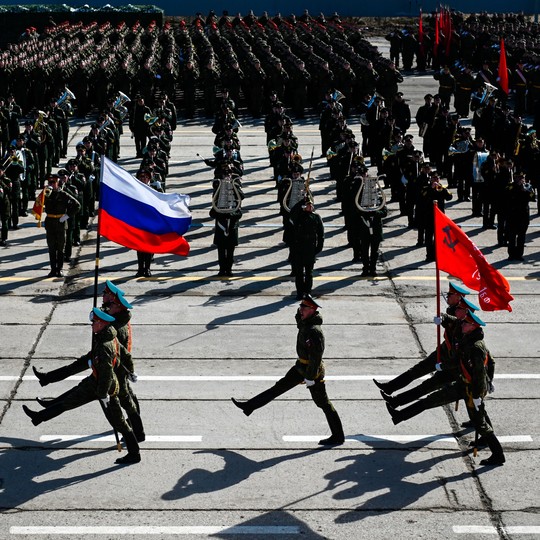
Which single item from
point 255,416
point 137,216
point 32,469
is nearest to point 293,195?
point 137,216

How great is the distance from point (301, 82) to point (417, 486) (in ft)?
83.1

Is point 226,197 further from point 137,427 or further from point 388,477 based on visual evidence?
point 388,477

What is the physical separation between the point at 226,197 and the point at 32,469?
818 cm

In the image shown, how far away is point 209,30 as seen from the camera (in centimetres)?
4841

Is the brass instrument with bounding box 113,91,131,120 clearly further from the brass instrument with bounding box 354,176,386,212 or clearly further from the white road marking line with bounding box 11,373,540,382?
the white road marking line with bounding box 11,373,540,382

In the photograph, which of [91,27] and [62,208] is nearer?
[62,208]

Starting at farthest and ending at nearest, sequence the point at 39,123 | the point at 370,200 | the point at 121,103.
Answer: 1. the point at 121,103
2. the point at 39,123
3. the point at 370,200

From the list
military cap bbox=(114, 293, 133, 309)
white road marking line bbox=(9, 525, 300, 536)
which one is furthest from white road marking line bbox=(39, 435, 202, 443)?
white road marking line bbox=(9, 525, 300, 536)

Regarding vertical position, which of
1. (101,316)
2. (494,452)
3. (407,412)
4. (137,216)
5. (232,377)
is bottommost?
(232,377)

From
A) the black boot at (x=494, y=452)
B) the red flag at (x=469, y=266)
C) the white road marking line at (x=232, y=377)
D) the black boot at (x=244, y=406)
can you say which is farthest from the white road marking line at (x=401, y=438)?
the white road marking line at (x=232, y=377)

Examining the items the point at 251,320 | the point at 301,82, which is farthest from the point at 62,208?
the point at 301,82

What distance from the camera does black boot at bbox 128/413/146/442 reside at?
1291 centimetres

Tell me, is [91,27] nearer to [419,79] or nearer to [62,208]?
[419,79]

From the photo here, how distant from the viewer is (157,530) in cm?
1096
